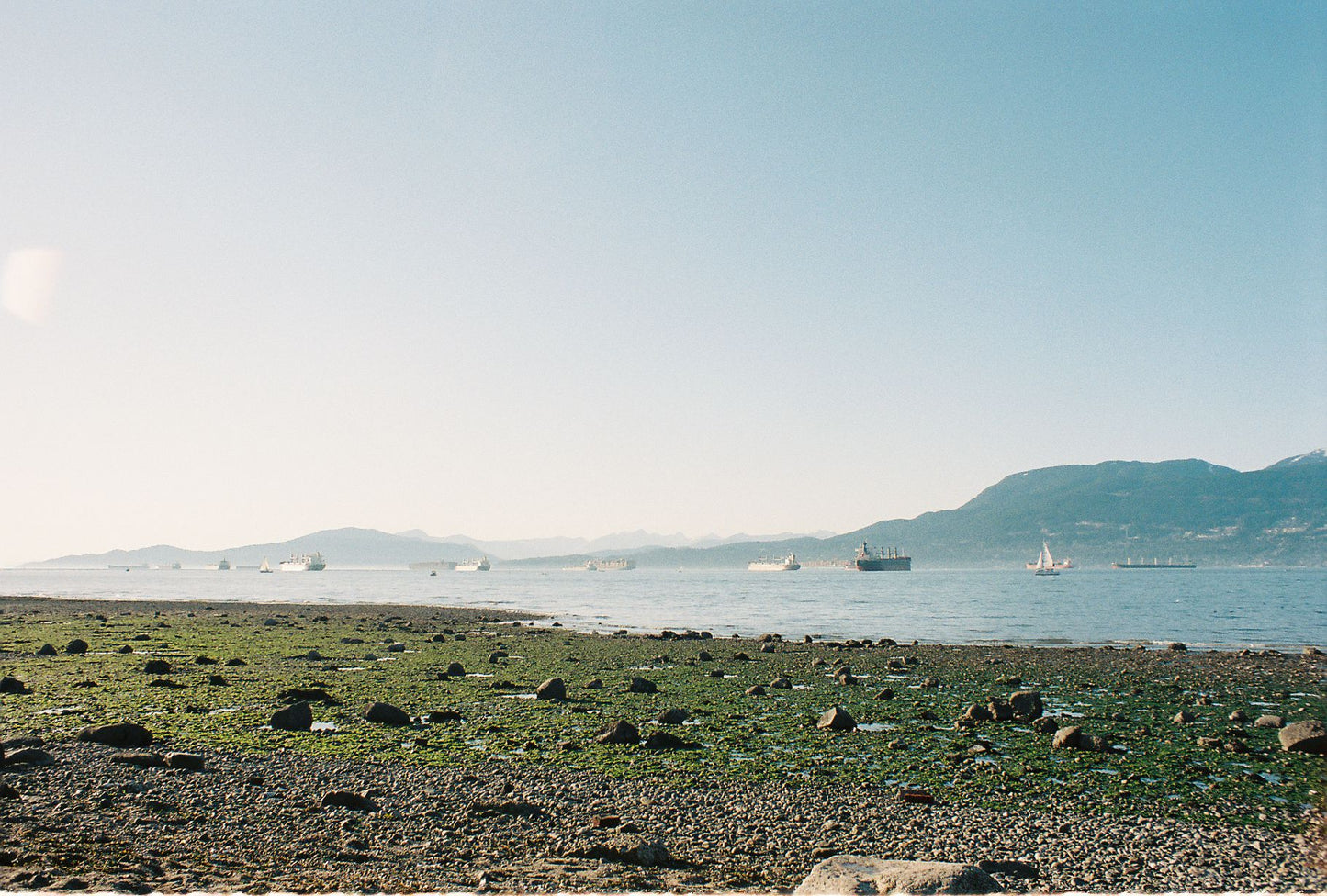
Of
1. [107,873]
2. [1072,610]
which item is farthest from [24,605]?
[1072,610]

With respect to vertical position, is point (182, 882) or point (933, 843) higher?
point (182, 882)

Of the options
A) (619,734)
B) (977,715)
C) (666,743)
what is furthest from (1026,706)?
(619,734)

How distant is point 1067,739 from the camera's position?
54.6 feet

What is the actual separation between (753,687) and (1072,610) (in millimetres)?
65817

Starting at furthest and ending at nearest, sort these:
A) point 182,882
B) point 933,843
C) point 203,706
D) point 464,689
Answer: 1. point 464,689
2. point 203,706
3. point 933,843
4. point 182,882

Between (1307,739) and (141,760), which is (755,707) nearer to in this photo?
(1307,739)

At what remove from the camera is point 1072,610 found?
78688 millimetres

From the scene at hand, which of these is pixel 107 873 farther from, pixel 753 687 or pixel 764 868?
pixel 753 687

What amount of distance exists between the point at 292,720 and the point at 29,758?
4816mm

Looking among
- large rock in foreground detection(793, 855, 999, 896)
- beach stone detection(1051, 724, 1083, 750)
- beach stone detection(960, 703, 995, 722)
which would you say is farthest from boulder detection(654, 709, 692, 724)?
large rock in foreground detection(793, 855, 999, 896)

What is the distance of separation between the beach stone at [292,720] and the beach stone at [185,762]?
11.7 feet

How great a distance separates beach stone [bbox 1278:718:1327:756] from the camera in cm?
1622

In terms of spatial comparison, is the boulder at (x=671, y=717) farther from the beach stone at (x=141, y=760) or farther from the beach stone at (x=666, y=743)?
the beach stone at (x=141, y=760)

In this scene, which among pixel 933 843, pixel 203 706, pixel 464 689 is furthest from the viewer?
pixel 464 689
